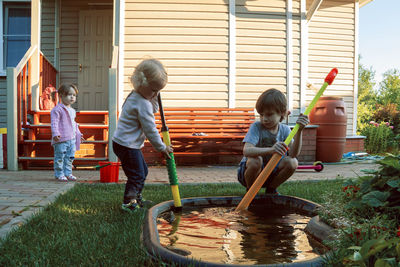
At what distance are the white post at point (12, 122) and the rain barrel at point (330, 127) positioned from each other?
5431 millimetres

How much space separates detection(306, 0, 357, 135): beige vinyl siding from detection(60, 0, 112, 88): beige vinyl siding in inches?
188

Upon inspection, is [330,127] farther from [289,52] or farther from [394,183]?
[394,183]

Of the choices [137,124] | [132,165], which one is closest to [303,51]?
[137,124]

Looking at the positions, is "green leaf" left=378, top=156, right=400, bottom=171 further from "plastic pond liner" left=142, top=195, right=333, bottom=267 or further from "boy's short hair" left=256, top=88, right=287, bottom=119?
"boy's short hair" left=256, top=88, right=287, bottom=119

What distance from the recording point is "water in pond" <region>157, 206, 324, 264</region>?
1543 mm

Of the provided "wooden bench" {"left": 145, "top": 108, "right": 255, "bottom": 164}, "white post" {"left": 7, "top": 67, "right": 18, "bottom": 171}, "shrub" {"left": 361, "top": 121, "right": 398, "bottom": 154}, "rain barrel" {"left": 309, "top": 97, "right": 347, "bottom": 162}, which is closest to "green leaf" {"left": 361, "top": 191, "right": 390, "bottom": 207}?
"wooden bench" {"left": 145, "top": 108, "right": 255, "bottom": 164}

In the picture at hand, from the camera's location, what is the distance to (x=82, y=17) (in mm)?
7551

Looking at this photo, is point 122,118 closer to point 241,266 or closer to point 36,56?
point 241,266

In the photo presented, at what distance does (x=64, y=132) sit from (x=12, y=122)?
54.2 inches

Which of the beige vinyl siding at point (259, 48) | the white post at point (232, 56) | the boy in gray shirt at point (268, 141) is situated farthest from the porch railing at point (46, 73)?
the boy in gray shirt at point (268, 141)

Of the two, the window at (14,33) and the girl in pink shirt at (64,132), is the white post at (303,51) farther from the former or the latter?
the window at (14,33)

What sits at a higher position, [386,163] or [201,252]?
[386,163]

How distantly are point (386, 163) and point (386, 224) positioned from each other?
38cm

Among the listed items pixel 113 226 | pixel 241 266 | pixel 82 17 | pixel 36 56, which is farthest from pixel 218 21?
pixel 241 266
